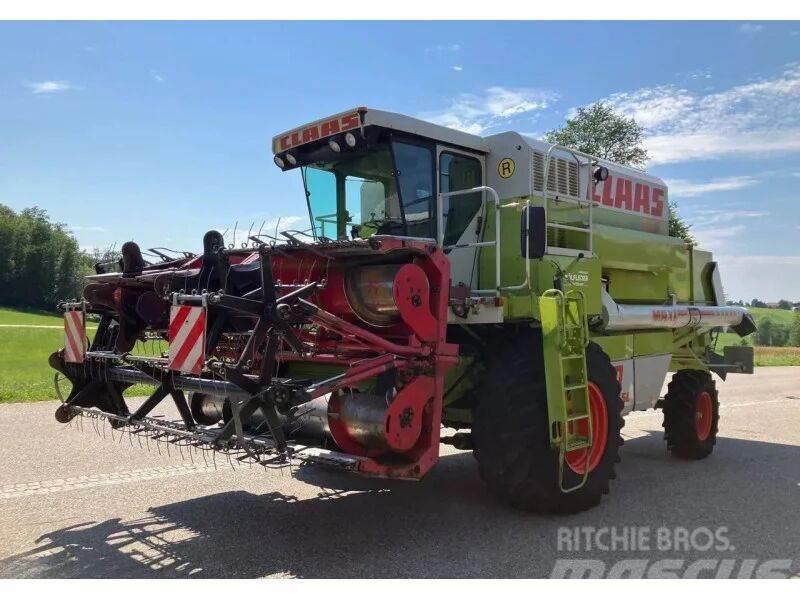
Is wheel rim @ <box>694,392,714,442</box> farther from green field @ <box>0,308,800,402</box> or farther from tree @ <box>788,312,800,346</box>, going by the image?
tree @ <box>788,312,800,346</box>

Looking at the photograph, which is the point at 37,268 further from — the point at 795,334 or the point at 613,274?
the point at 613,274

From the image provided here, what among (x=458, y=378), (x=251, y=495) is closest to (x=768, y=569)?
(x=458, y=378)

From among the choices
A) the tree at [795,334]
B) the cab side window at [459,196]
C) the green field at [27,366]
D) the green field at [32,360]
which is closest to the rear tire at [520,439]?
the cab side window at [459,196]

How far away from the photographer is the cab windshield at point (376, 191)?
565 centimetres

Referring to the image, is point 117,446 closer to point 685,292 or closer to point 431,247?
point 431,247

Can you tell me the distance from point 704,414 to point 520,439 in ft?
13.5

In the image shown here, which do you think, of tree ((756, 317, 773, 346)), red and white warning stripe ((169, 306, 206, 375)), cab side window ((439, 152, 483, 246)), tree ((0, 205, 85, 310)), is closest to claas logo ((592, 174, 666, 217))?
cab side window ((439, 152, 483, 246))

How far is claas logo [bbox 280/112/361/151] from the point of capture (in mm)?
5445

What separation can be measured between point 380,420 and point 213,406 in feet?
7.12

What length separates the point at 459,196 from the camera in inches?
235

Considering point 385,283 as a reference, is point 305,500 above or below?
below

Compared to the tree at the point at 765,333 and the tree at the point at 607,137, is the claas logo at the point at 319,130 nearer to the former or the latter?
the tree at the point at 607,137

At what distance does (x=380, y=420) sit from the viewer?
4188 millimetres
